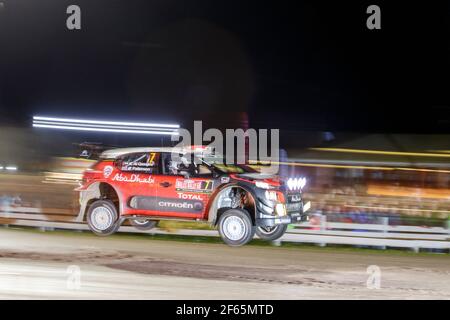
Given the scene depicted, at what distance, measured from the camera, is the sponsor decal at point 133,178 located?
7199 millimetres

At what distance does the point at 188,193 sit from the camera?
23.2 ft

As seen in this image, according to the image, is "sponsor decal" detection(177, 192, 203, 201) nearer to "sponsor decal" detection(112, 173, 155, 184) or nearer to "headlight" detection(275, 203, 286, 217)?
"sponsor decal" detection(112, 173, 155, 184)

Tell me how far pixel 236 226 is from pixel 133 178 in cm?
161

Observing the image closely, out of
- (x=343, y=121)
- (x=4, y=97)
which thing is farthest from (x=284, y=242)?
(x=4, y=97)

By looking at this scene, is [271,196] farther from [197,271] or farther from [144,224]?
[144,224]

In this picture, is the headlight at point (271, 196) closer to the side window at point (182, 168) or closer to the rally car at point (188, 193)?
the rally car at point (188, 193)

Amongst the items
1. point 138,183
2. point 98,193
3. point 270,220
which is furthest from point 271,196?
point 98,193

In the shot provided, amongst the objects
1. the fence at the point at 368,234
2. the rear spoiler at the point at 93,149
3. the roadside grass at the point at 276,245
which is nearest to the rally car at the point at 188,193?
the rear spoiler at the point at 93,149

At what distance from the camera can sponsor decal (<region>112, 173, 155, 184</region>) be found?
720 centimetres

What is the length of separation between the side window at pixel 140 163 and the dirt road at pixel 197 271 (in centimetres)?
135

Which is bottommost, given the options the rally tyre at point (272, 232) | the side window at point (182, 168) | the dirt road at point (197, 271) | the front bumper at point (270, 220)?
the dirt road at point (197, 271)

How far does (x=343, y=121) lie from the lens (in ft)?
51.1

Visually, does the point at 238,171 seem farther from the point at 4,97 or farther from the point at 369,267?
the point at 4,97

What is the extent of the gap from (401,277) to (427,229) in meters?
3.49
